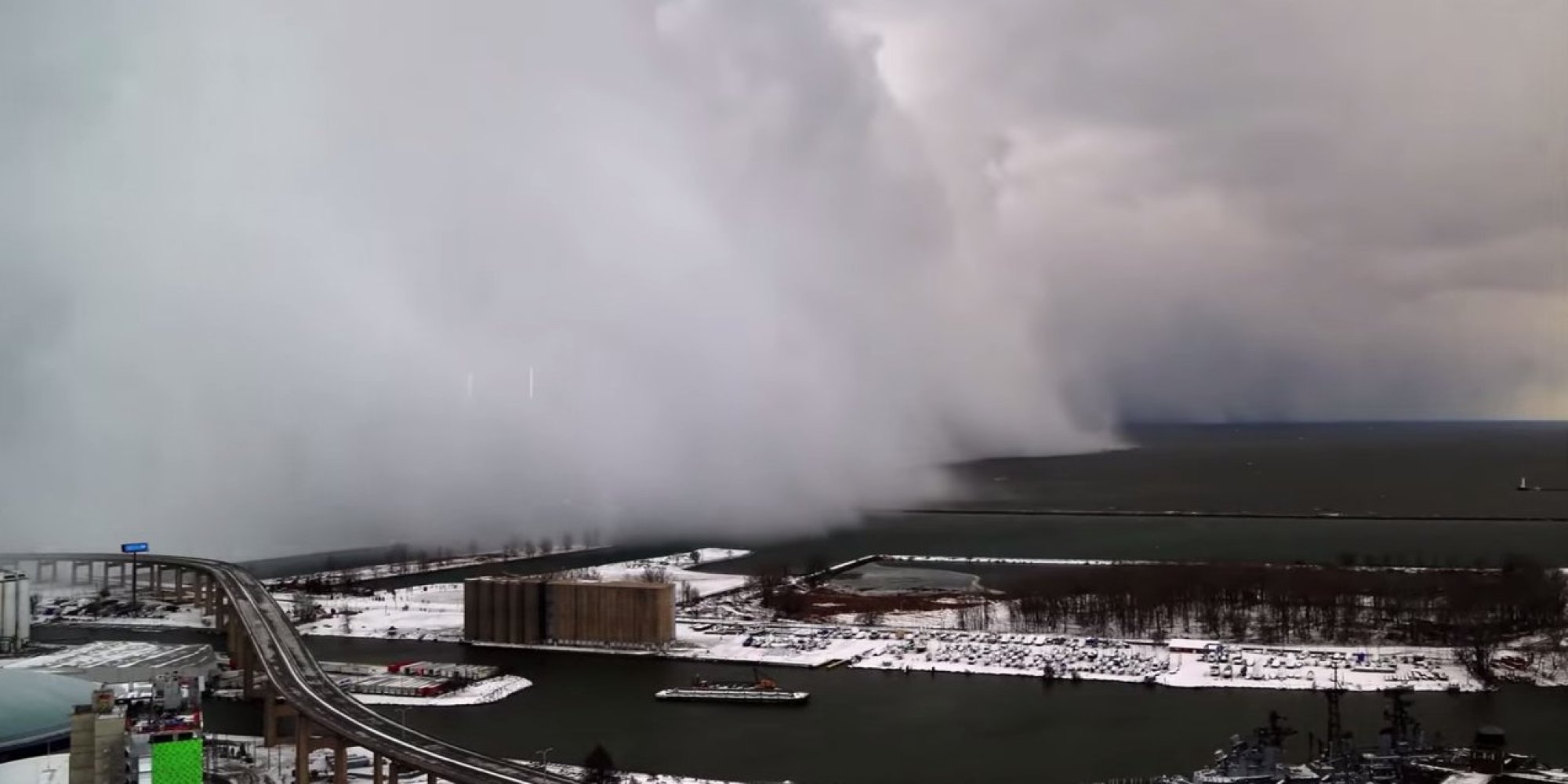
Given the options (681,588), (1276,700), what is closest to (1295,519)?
(681,588)

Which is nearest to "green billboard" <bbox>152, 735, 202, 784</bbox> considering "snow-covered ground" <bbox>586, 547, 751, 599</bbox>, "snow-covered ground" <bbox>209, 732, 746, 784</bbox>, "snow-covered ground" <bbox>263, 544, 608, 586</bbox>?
"snow-covered ground" <bbox>209, 732, 746, 784</bbox>

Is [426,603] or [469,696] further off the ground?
[426,603]

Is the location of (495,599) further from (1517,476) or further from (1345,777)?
(1517,476)

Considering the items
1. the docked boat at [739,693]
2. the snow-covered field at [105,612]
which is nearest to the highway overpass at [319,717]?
the snow-covered field at [105,612]

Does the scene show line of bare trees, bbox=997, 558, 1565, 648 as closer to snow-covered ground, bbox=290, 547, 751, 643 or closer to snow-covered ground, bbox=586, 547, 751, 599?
snow-covered ground, bbox=586, 547, 751, 599

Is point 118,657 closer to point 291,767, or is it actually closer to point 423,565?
point 291,767

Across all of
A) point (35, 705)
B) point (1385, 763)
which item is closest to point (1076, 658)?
point (1385, 763)
